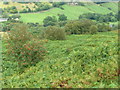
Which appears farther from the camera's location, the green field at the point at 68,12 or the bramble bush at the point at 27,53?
the green field at the point at 68,12

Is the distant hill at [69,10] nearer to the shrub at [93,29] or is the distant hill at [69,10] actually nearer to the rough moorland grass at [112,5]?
the rough moorland grass at [112,5]

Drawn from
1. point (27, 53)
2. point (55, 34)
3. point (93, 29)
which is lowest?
point (93, 29)

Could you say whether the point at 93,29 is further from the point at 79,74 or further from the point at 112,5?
the point at 112,5

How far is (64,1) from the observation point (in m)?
172

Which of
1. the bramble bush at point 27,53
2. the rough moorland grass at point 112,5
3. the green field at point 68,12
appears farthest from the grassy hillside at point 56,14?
the bramble bush at point 27,53

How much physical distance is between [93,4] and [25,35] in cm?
15744

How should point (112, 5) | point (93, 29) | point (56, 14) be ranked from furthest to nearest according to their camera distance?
1. point (112, 5)
2. point (56, 14)
3. point (93, 29)

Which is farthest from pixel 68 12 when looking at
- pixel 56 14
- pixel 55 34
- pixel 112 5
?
pixel 55 34

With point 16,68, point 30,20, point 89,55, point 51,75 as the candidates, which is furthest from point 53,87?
point 30,20

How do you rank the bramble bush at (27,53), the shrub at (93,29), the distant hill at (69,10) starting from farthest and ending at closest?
the distant hill at (69,10) → the shrub at (93,29) → the bramble bush at (27,53)

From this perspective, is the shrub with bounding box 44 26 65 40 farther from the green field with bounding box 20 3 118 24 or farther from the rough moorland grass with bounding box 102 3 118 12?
the rough moorland grass with bounding box 102 3 118 12

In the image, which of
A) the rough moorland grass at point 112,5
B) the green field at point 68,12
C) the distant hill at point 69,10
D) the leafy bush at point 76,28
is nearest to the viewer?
the leafy bush at point 76,28

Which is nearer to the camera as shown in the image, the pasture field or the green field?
the pasture field

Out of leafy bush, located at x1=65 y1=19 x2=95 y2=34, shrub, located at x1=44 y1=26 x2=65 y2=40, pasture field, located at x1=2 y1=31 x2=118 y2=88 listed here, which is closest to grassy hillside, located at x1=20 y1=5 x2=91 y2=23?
leafy bush, located at x1=65 y1=19 x2=95 y2=34
